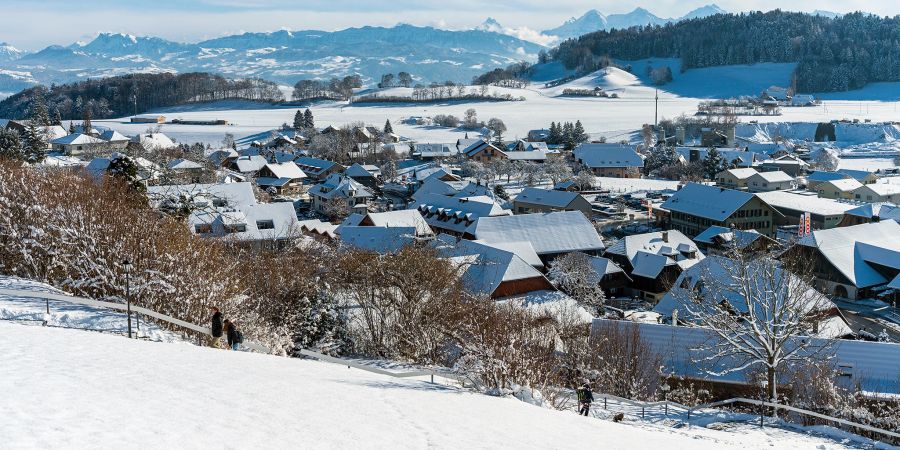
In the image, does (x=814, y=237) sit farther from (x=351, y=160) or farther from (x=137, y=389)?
(x=351, y=160)

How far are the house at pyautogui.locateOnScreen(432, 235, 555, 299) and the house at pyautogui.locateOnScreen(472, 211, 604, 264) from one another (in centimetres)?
635

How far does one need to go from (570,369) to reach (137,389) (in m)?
7.66

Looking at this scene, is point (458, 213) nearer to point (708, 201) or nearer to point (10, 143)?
point (708, 201)

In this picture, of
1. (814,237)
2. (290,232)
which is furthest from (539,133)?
(290,232)

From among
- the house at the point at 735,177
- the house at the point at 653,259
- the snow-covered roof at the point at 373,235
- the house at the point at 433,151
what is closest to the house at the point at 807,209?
the house at the point at 735,177

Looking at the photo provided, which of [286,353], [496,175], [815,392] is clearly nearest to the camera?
[286,353]

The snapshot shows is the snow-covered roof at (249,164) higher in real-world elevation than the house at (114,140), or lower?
lower

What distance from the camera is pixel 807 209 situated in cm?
3838

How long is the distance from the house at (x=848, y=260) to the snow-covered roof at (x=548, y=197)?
48.9ft

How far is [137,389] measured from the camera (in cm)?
667

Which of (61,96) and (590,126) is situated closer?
(590,126)

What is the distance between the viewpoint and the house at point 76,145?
58.5m

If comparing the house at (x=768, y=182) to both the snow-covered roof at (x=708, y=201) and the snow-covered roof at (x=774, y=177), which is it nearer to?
the snow-covered roof at (x=774, y=177)

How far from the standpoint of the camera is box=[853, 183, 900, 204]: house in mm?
43844
